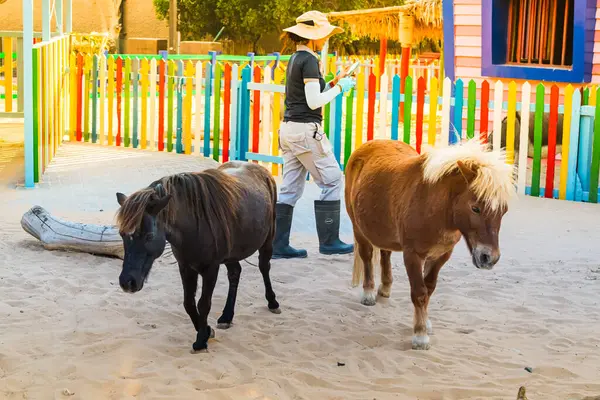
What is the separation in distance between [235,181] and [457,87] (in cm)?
594

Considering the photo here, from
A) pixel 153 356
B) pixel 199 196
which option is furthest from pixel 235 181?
pixel 153 356

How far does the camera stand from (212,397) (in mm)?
4367

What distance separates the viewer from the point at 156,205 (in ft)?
15.2

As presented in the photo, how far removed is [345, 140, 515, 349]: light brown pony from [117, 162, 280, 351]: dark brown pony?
0.67m

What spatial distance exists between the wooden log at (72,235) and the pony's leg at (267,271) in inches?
63.5

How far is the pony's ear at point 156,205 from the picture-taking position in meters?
4.61

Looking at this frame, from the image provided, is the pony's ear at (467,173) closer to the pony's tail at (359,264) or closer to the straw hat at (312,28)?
the pony's tail at (359,264)

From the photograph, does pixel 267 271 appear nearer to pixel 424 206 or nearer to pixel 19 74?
pixel 424 206

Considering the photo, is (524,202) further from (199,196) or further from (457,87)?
(199,196)

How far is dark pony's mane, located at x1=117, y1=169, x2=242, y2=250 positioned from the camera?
181 inches

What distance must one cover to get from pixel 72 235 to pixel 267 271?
209 centimetres

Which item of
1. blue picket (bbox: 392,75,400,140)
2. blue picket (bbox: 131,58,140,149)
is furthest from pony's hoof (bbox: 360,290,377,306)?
blue picket (bbox: 131,58,140,149)

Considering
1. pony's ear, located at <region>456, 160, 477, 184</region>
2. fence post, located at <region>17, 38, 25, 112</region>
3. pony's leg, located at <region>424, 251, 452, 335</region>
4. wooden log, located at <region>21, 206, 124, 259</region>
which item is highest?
fence post, located at <region>17, 38, 25, 112</region>

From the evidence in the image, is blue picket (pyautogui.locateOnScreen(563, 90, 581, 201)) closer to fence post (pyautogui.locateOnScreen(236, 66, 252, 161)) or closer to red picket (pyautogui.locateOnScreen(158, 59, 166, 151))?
fence post (pyautogui.locateOnScreen(236, 66, 252, 161))
